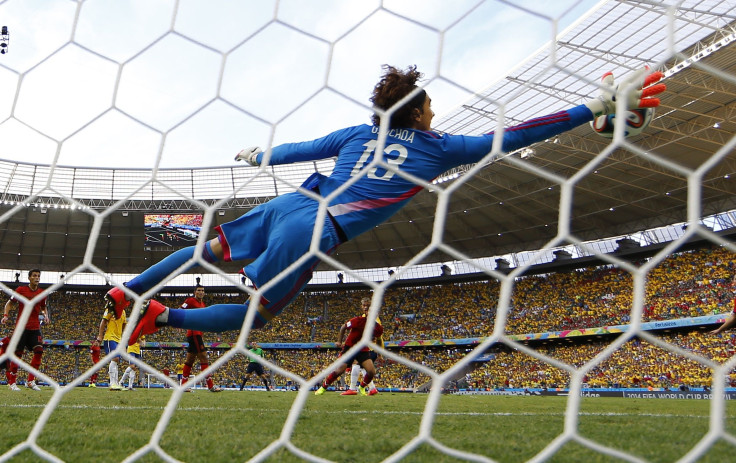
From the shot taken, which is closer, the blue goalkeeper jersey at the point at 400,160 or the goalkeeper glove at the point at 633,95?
the goalkeeper glove at the point at 633,95

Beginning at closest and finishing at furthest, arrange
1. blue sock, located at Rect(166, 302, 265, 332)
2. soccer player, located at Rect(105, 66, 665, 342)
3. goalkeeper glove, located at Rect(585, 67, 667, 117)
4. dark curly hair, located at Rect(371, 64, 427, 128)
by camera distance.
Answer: goalkeeper glove, located at Rect(585, 67, 667, 117)
soccer player, located at Rect(105, 66, 665, 342)
dark curly hair, located at Rect(371, 64, 427, 128)
blue sock, located at Rect(166, 302, 265, 332)

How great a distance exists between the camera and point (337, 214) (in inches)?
86.3

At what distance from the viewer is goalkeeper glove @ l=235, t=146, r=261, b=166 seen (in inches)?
96.0

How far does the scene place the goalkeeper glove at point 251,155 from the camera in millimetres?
2438

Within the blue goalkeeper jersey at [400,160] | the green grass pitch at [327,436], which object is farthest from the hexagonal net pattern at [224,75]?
the green grass pitch at [327,436]

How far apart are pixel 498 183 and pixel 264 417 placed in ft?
54.0

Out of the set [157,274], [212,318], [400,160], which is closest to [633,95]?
[400,160]

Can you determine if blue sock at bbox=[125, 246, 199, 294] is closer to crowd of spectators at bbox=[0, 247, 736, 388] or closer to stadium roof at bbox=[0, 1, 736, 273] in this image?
stadium roof at bbox=[0, 1, 736, 273]

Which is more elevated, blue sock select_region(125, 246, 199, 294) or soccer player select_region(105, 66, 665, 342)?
soccer player select_region(105, 66, 665, 342)

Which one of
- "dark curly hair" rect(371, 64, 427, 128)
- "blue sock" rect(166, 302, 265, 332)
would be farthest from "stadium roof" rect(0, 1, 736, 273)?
"blue sock" rect(166, 302, 265, 332)

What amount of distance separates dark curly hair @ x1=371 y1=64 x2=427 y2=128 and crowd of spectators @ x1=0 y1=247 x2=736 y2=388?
10761mm

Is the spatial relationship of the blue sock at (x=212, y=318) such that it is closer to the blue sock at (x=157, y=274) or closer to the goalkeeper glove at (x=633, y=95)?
the blue sock at (x=157, y=274)

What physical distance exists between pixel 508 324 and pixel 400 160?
68.4 feet

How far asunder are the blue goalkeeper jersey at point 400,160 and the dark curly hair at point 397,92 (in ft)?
0.19
